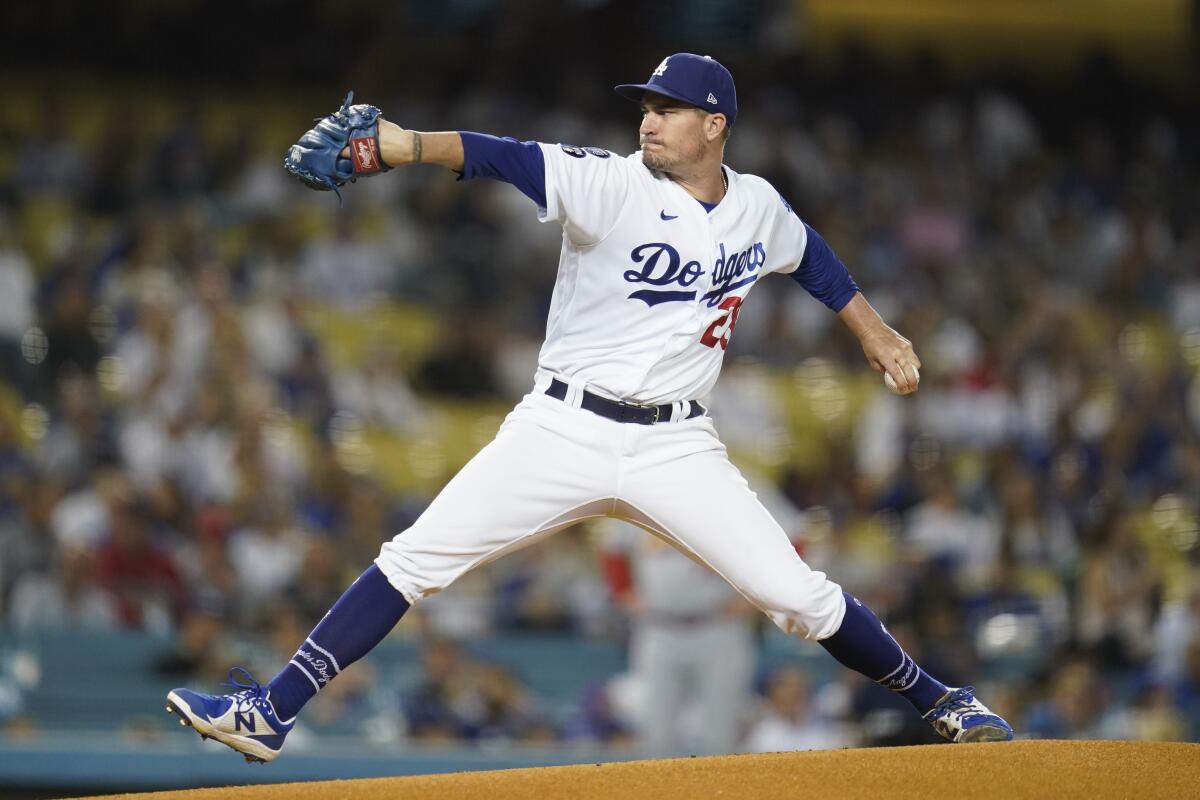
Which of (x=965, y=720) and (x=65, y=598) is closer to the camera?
(x=965, y=720)

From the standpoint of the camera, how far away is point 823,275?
3980mm

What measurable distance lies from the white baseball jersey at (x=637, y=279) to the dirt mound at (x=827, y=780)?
2.94 feet

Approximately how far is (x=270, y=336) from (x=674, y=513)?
4941 millimetres

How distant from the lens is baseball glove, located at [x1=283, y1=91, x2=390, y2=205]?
3.20 meters

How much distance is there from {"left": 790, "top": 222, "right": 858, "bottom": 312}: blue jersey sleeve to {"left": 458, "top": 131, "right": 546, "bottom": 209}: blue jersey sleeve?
88 centimetres

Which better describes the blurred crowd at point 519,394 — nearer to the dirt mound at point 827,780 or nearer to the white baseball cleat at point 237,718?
the dirt mound at point 827,780

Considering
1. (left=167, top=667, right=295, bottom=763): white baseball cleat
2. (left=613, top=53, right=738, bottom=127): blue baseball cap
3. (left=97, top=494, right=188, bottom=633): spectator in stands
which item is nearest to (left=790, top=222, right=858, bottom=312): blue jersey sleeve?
(left=613, top=53, right=738, bottom=127): blue baseball cap

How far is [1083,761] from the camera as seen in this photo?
3.63 m

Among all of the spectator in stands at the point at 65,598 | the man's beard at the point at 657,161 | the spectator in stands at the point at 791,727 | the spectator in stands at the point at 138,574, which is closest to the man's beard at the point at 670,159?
the man's beard at the point at 657,161

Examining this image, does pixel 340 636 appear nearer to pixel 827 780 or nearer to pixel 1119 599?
pixel 827 780

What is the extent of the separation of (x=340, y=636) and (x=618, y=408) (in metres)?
0.83

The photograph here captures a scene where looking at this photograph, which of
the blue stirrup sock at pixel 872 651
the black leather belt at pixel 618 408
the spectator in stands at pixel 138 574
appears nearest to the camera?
the black leather belt at pixel 618 408

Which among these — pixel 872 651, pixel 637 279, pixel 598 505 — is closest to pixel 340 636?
pixel 598 505

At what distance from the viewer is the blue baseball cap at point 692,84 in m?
3.58
